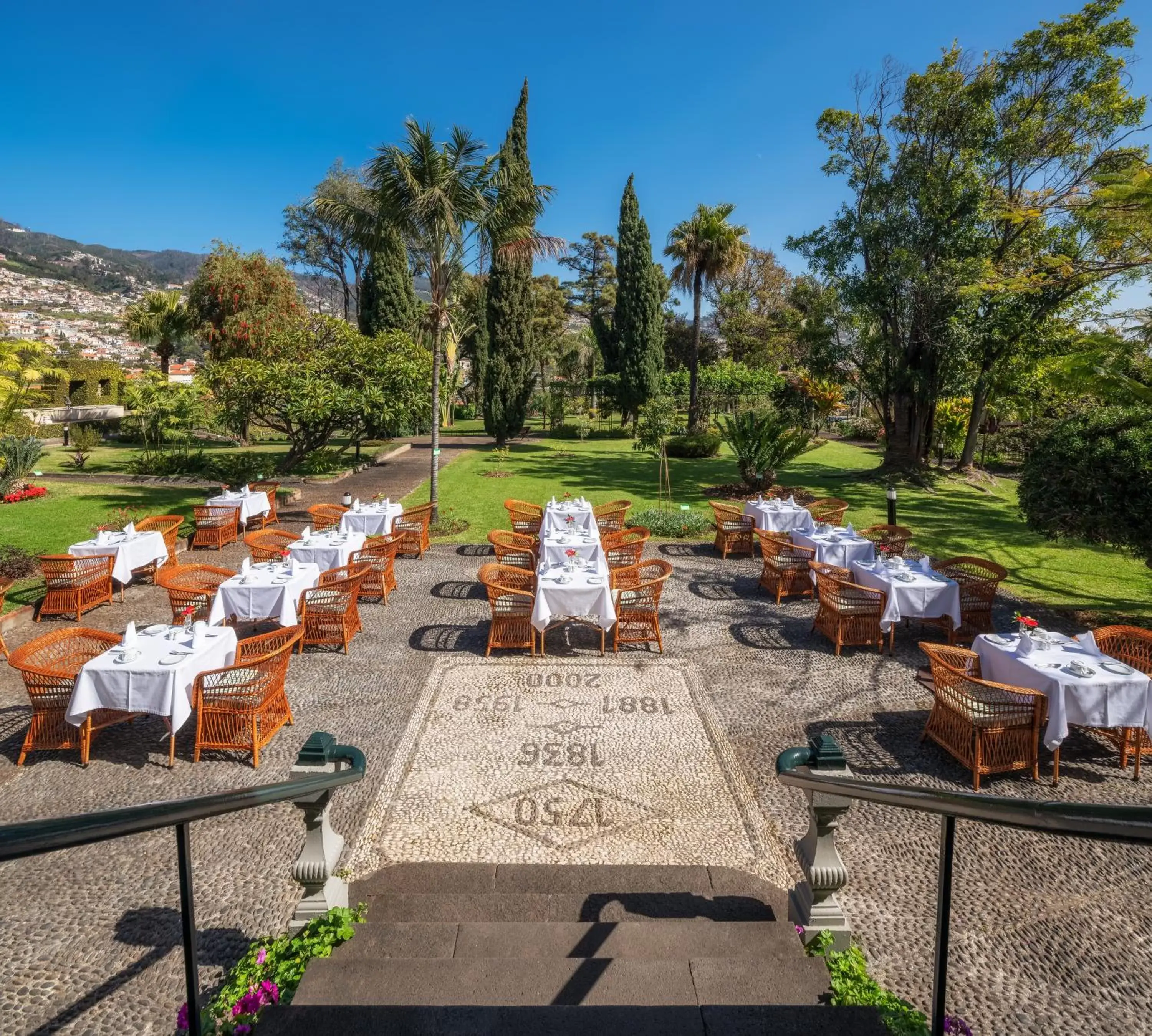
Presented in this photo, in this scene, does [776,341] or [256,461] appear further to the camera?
[776,341]

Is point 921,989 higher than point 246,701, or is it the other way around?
point 246,701

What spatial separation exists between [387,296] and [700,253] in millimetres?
15283

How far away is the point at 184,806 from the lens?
70.8 inches

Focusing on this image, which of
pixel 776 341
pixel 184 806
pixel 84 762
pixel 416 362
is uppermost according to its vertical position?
pixel 776 341

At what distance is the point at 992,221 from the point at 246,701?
76.3 ft

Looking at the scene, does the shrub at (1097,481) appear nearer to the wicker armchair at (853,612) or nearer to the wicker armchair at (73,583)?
the wicker armchair at (853,612)

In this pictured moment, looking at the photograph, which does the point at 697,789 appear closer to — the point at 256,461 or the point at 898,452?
the point at 256,461

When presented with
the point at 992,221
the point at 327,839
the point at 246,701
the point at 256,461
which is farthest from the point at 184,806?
the point at 992,221

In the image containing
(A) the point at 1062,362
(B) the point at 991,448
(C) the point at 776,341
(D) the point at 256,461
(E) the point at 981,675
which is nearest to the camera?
(E) the point at 981,675

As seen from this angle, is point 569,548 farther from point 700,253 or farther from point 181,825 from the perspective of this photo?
point 700,253

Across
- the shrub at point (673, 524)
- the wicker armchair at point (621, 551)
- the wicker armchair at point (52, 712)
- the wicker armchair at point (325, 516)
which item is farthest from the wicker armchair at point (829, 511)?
the wicker armchair at point (52, 712)

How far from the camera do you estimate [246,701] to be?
5.55m

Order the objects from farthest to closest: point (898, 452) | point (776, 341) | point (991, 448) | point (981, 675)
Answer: point (776, 341)
point (991, 448)
point (898, 452)
point (981, 675)

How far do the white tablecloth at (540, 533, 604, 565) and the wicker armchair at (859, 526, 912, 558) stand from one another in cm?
428
